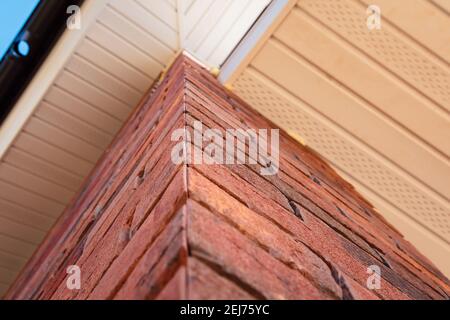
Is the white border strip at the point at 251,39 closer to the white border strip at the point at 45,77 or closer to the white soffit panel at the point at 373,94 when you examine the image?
the white soffit panel at the point at 373,94

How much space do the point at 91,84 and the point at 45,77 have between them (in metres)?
0.21

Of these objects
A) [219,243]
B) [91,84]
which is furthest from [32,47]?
[219,243]

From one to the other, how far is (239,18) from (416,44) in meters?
0.76

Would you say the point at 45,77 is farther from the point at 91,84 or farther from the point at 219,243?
the point at 219,243

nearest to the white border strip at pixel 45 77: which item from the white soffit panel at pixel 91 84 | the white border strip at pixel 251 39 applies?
the white soffit panel at pixel 91 84

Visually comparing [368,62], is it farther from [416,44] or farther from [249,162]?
[249,162]

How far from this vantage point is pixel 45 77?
2213 millimetres

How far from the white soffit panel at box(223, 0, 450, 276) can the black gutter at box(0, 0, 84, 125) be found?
0.76 meters

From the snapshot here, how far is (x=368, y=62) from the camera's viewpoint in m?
1.86

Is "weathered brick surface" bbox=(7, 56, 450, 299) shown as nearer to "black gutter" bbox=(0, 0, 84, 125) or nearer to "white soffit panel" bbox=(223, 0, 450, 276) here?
"white soffit panel" bbox=(223, 0, 450, 276)

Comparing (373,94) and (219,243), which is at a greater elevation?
(373,94)

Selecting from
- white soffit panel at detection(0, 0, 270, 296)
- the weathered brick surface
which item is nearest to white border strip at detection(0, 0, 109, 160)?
white soffit panel at detection(0, 0, 270, 296)

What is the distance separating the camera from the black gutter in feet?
6.66
